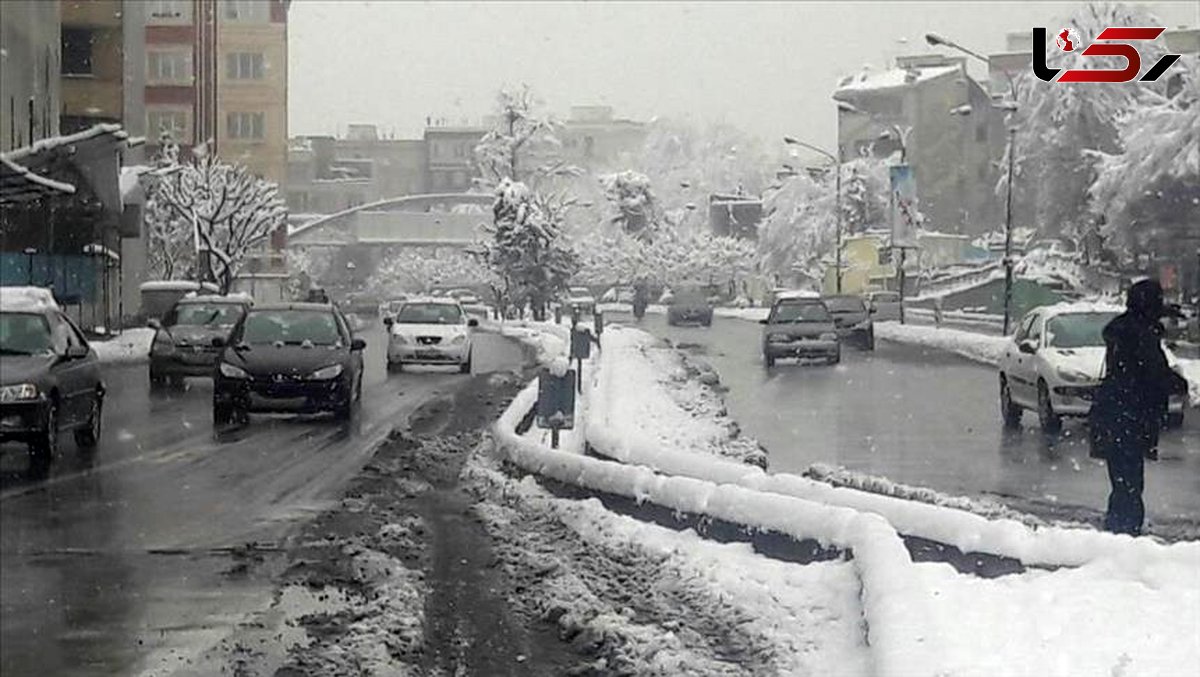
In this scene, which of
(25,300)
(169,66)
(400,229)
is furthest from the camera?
(400,229)

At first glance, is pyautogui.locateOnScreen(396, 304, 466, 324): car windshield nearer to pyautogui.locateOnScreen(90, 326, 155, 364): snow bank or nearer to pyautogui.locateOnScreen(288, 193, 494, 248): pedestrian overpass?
pyautogui.locateOnScreen(90, 326, 155, 364): snow bank

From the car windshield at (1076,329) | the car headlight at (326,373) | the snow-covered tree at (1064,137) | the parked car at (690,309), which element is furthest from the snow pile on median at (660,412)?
the snow-covered tree at (1064,137)

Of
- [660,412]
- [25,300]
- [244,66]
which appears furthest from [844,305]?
[244,66]

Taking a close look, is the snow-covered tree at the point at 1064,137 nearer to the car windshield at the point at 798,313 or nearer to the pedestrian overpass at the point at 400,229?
the car windshield at the point at 798,313

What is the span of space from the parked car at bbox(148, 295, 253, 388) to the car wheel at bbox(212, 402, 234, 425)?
25.4 feet

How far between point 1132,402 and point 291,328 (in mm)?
13235

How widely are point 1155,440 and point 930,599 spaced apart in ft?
14.0

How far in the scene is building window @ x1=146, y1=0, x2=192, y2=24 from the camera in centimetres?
8150

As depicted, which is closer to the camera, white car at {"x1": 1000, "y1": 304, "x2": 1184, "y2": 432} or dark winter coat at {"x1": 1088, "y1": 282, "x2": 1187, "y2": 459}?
dark winter coat at {"x1": 1088, "y1": 282, "x2": 1187, "y2": 459}

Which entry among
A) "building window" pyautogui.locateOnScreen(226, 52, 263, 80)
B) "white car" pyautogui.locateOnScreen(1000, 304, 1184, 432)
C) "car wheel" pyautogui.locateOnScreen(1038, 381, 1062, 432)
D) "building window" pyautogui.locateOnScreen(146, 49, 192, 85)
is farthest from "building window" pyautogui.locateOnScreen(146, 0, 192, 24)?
"car wheel" pyautogui.locateOnScreen(1038, 381, 1062, 432)

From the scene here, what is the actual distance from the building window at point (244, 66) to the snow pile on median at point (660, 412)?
61043 mm

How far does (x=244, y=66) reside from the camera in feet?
305

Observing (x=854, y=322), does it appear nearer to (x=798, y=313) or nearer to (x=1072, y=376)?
(x=798, y=313)

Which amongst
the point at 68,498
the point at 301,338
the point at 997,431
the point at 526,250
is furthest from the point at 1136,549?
the point at 526,250
